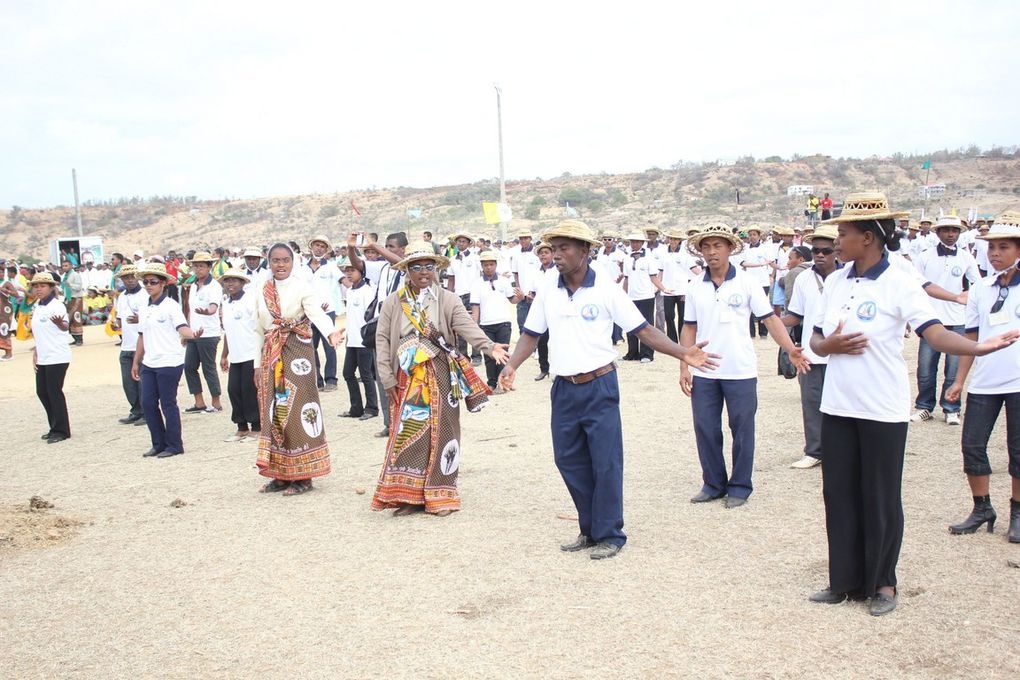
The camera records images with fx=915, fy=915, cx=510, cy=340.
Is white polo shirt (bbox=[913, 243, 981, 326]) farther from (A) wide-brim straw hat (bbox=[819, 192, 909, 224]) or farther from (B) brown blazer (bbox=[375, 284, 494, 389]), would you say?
(A) wide-brim straw hat (bbox=[819, 192, 909, 224])

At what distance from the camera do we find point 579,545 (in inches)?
235

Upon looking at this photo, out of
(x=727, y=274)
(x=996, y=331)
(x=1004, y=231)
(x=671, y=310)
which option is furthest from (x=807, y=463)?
(x=671, y=310)

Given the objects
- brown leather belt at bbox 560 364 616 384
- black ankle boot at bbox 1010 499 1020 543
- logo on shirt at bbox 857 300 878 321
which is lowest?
black ankle boot at bbox 1010 499 1020 543

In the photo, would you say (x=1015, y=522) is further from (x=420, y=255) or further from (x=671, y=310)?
(x=671, y=310)

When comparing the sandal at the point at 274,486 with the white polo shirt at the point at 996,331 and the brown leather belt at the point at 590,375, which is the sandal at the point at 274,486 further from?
the white polo shirt at the point at 996,331

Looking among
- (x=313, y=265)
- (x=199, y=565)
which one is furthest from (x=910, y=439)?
(x=313, y=265)

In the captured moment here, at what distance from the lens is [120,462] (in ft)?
31.3

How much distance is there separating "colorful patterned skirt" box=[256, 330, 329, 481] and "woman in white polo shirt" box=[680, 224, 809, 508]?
315 cm

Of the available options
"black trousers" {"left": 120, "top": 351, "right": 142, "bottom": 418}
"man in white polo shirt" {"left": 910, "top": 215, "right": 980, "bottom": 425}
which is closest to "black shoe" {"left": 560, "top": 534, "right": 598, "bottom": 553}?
"man in white polo shirt" {"left": 910, "top": 215, "right": 980, "bottom": 425}

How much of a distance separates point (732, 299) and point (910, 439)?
122 inches

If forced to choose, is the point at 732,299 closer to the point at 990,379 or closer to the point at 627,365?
the point at 990,379

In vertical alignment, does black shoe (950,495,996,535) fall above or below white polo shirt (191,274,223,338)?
below

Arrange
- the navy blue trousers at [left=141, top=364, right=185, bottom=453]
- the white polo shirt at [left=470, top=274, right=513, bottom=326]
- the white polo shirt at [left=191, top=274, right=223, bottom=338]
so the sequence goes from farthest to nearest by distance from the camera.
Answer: the white polo shirt at [left=470, top=274, right=513, bottom=326], the white polo shirt at [left=191, top=274, right=223, bottom=338], the navy blue trousers at [left=141, top=364, right=185, bottom=453]

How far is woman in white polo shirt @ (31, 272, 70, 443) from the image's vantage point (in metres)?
10.5
